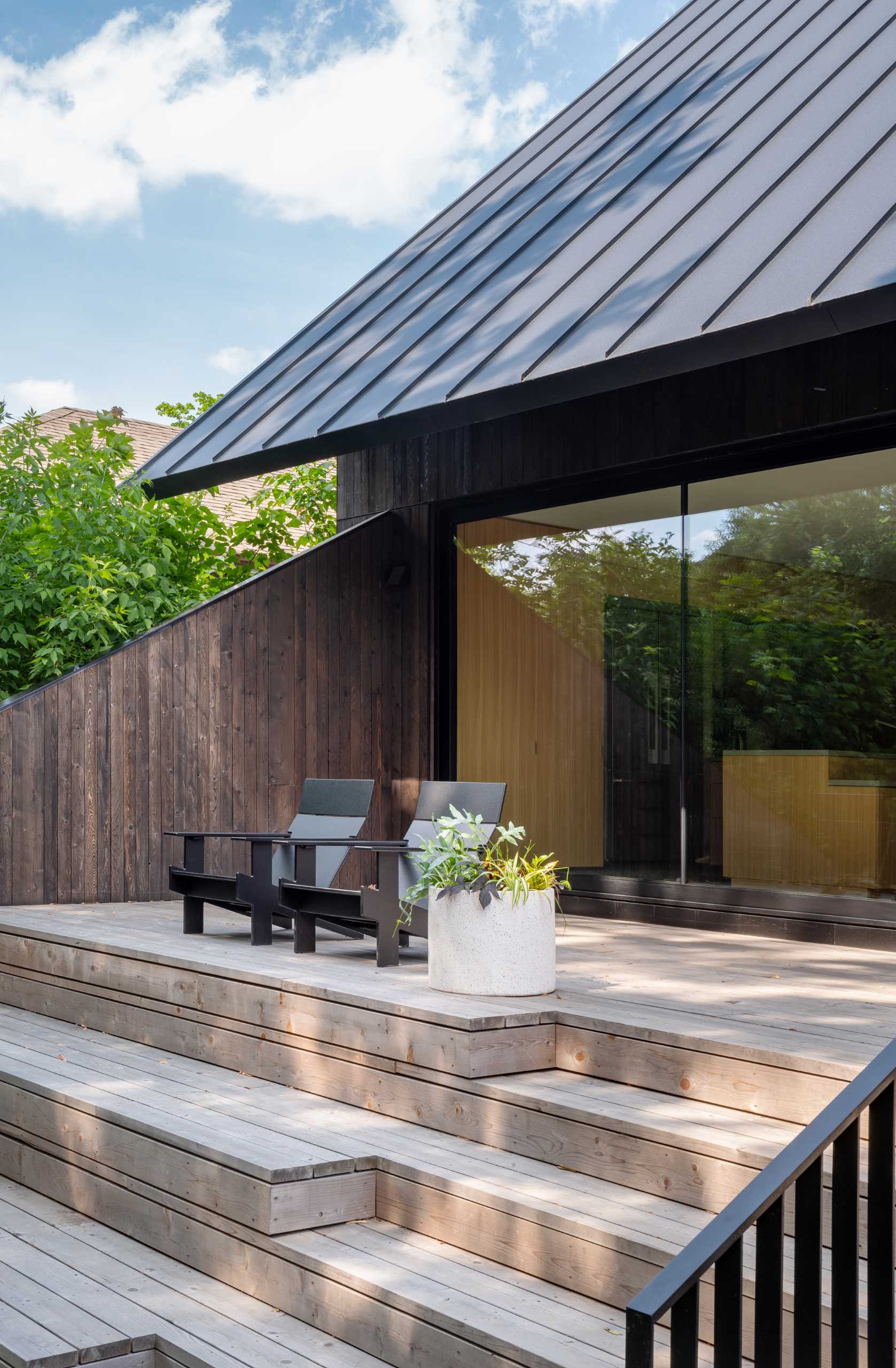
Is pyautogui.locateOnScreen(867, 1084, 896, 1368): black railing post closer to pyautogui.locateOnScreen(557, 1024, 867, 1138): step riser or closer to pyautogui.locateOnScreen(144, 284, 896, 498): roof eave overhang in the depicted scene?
pyautogui.locateOnScreen(557, 1024, 867, 1138): step riser

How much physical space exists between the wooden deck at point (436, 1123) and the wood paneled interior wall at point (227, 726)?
199 centimetres

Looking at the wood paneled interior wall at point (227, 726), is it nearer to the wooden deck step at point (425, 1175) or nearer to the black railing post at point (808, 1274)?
the wooden deck step at point (425, 1175)

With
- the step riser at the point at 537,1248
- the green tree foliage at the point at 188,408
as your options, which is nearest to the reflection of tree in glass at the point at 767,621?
the step riser at the point at 537,1248

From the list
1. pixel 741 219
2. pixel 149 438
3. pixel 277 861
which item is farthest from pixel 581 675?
pixel 149 438

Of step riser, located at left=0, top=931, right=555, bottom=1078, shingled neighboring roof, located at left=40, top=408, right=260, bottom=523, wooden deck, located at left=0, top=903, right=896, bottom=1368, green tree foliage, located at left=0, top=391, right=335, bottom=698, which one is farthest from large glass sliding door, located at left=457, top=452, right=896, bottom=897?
shingled neighboring roof, located at left=40, top=408, right=260, bottom=523

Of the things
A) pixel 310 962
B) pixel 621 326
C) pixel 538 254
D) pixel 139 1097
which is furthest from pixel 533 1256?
pixel 538 254

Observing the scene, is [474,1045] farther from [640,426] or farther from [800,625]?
[640,426]

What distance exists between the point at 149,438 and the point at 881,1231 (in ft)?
69.0

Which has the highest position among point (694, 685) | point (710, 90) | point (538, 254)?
point (710, 90)

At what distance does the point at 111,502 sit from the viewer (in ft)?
27.5

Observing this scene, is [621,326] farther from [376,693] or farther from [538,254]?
[376,693]

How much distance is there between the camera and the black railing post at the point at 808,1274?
2.11 metres

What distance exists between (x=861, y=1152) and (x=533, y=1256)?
0.86m

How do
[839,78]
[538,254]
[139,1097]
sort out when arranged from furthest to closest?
[538,254], [839,78], [139,1097]
